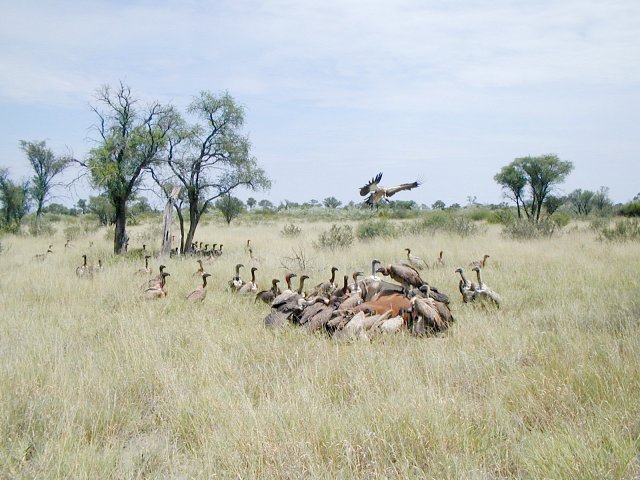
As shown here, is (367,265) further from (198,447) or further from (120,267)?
(198,447)

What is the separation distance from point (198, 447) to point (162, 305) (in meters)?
5.08

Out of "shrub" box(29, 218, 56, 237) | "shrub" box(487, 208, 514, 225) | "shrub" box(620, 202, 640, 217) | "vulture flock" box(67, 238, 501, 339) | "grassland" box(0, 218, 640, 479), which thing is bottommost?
"grassland" box(0, 218, 640, 479)

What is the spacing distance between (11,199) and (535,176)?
36254mm

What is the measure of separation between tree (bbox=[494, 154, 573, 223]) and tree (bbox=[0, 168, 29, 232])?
110ft

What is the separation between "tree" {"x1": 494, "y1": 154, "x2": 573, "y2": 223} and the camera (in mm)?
29047

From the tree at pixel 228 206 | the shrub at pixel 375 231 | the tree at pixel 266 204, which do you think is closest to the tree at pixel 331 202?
the tree at pixel 266 204

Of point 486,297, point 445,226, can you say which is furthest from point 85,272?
point 445,226

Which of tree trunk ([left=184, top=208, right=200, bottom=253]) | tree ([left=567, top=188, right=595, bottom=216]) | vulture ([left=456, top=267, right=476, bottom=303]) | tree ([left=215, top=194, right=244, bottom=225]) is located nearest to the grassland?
vulture ([left=456, top=267, right=476, bottom=303])

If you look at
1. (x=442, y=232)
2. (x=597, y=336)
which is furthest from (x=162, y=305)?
(x=442, y=232)

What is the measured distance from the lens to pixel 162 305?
829 centimetres

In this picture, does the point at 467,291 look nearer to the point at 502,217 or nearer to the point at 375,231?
the point at 375,231

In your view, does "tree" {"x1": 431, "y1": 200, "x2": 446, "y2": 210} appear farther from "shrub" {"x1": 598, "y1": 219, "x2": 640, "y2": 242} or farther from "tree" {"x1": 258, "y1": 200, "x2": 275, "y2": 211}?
"shrub" {"x1": 598, "y1": 219, "x2": 640, "y2": 242}

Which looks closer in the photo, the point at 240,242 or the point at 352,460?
the point at 352,460

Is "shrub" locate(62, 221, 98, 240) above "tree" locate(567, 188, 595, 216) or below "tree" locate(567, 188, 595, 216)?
below
